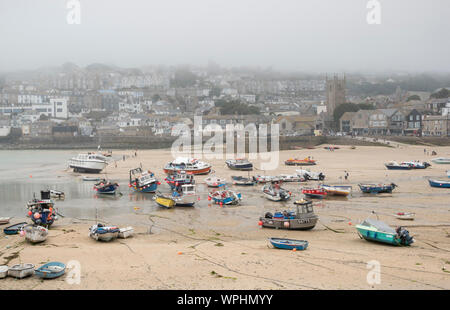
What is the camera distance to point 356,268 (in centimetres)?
1138

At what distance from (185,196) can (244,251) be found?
1009 cm

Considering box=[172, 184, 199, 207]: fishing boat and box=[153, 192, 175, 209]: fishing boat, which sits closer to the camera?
box=[153, 192, 175, 209]: fishing boat

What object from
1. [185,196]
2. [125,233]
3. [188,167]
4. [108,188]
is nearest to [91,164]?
[188,167]

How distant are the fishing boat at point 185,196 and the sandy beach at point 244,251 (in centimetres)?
45

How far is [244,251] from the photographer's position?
44.3 feet

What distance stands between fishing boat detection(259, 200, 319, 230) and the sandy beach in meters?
0.37

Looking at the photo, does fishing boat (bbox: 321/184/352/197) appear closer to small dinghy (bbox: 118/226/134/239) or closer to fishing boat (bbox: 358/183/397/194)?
fishing boat (bbox: 358/183/397/194)

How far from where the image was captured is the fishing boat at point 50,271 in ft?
35.7

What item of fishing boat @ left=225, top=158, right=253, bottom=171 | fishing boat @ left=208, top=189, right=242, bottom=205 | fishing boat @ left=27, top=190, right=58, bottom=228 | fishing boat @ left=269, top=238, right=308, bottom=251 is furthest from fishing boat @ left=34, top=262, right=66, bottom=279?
fishing boat @ left=225, top=158, right=253, bottom=171

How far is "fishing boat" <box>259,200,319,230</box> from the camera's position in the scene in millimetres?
16688

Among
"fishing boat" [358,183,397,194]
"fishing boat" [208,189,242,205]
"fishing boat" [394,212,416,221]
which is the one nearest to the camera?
"fishing boat" [394,212,416,221]

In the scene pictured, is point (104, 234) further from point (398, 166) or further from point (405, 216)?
point (398, 166)

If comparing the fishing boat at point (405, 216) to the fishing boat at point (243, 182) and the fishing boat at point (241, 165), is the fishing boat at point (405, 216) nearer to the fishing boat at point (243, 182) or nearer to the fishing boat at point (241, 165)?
the fishing boat at point (243, 182)

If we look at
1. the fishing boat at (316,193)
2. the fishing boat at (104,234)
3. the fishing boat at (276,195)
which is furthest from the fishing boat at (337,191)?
the fishing boat at (104,234)
